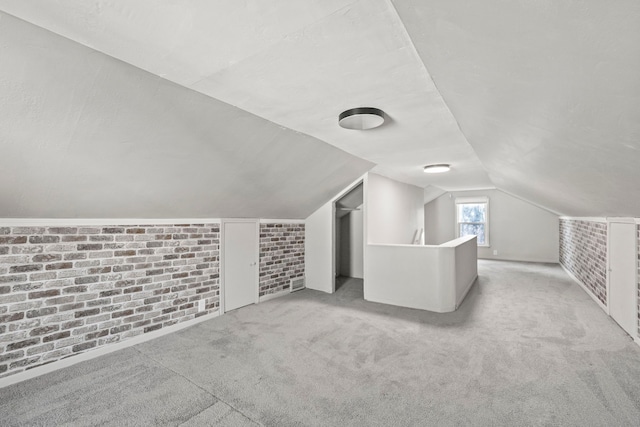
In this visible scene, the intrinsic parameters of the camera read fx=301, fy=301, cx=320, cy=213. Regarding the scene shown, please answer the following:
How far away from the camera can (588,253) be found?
526 cm

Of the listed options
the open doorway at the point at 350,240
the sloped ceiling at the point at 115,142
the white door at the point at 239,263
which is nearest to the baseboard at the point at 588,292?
the open doorway at the point at 350,240

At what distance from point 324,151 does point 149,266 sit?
243 cm

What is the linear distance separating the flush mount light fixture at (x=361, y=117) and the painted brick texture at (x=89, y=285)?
7.70 ft

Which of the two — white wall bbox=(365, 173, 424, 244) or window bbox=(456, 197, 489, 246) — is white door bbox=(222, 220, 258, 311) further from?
window bbox=(456, 197, 489, 246)

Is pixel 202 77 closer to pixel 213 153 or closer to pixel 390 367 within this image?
pixel 213 153

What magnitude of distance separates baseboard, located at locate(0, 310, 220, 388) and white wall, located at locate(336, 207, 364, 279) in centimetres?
352

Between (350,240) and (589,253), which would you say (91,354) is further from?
(589,253)

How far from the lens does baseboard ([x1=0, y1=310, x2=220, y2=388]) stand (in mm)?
2459

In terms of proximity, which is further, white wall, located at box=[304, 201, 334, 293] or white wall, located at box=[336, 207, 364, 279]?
white wall, located at box=[336, 207, 364, 279]

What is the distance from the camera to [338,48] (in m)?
1.71

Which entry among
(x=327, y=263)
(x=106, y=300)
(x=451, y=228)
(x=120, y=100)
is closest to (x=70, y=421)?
(x=106, y=300)

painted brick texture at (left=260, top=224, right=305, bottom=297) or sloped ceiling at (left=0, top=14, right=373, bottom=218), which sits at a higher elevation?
sloped ceiling at (left=0, top=14, right=373, bottom=218)

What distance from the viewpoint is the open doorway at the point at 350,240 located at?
6234 mm

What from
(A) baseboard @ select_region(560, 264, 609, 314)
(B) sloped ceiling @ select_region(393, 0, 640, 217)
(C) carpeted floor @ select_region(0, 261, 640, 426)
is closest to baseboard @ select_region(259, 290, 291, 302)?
(C) carpeted floor @ select_region(0, 261, 640, 426)
